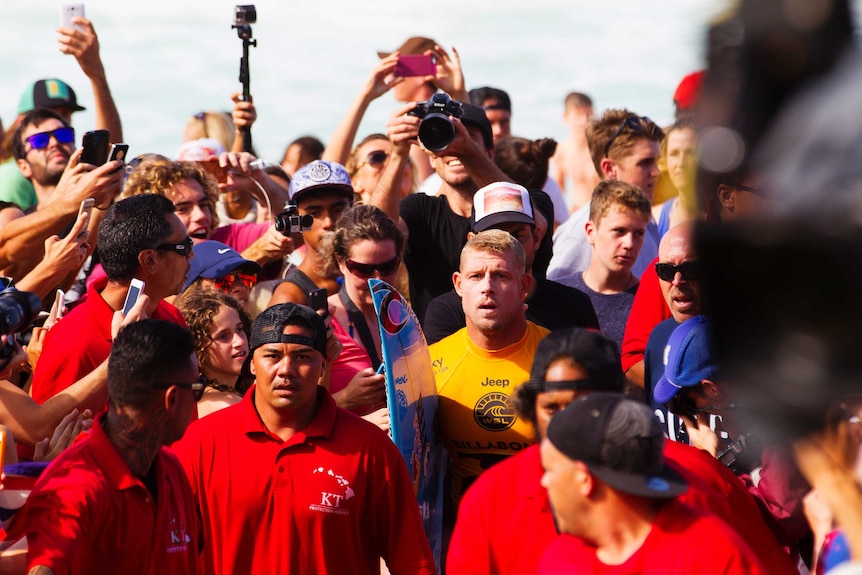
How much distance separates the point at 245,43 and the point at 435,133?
187 centimetres

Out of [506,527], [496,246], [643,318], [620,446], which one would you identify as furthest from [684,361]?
[620,446]

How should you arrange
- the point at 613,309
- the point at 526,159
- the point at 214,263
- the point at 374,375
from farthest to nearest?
the point at 526,159, the point at 613,309, the point at 214,263, the point at 374,375

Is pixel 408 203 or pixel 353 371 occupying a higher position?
pixel 408 203

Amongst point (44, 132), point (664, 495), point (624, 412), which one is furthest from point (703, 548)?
point (44, 132)

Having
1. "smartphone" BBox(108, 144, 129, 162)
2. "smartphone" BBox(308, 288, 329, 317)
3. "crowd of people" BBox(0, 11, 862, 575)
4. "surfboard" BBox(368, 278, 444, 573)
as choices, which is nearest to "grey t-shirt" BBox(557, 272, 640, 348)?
"crowd of people" BBox(0, 11, 862, 575)

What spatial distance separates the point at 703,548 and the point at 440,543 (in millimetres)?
2469

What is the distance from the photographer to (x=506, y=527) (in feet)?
12.9

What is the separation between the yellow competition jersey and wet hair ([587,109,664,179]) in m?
2.86

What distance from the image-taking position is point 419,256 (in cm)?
689

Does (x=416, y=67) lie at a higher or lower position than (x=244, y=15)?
lower

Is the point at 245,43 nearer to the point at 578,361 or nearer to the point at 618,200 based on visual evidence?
the point at 618,200

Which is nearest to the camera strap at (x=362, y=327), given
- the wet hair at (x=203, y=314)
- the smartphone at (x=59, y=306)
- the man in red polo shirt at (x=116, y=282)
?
the wet hair at (x=203, y=314)

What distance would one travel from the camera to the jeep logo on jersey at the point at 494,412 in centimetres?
532

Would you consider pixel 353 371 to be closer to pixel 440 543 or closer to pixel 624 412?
pixel 440 543
